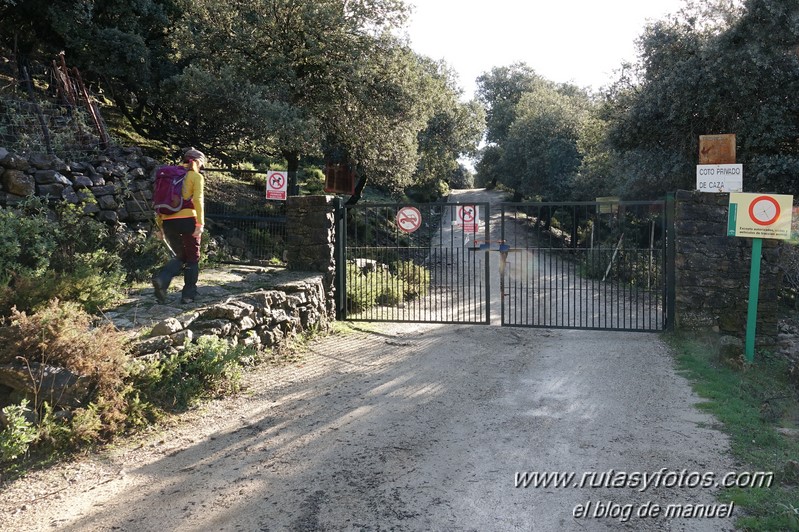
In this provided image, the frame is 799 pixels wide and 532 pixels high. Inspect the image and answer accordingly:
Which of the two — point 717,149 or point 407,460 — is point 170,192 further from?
point 717,149

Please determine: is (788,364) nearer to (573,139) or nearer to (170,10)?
(170,10)

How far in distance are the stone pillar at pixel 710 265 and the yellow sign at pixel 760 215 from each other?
2.73 feet

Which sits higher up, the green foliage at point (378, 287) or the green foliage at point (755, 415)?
Answer: the green foliage at point (378, 287)

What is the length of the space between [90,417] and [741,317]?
8.56 meters

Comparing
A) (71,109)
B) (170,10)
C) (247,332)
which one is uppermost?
(170,10)

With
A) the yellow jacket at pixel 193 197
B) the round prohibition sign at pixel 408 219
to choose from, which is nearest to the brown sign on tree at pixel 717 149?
the round prohibition sign at pixel 408 219

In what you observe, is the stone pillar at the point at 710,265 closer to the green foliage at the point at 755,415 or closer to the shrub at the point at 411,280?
the green foliage at the point at 755,415

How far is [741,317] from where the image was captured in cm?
884

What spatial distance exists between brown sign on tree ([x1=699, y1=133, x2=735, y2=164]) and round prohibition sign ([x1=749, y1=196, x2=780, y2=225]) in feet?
3.40

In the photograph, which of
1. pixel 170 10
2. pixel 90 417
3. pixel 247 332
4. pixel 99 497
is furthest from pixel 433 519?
pixel 170 10

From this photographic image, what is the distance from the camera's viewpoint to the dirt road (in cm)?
379

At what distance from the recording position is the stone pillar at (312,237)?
33.5 ft

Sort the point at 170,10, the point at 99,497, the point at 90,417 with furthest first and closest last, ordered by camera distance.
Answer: the point at 170,10 → the point at 90,417 → the point at 99,497

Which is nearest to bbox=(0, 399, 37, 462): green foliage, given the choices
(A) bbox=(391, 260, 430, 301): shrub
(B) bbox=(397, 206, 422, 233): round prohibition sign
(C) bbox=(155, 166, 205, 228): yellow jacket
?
(C) bbox=(155, 166, 205, 228): yellow jacket
